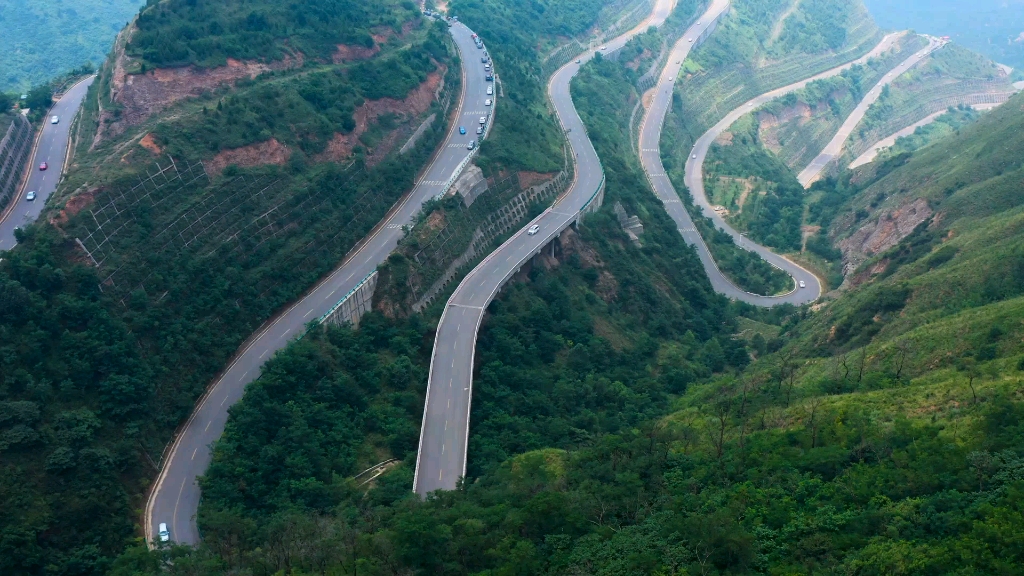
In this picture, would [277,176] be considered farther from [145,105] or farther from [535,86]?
[535,86]

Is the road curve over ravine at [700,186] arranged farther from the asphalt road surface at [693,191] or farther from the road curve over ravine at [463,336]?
the road curve over ravine at [463,336]

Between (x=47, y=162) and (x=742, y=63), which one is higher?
(x=742, y=63)

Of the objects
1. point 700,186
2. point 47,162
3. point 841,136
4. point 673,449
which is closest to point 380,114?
point 47,162

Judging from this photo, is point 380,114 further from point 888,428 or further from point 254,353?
point 888,428

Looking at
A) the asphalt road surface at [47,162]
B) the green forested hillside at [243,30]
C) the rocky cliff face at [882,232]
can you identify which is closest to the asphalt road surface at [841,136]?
the rocky cliff face at [882,232]

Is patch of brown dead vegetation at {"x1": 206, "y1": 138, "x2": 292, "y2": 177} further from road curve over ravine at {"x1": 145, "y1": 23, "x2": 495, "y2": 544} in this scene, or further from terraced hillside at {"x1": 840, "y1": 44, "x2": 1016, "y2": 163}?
terraced hillside at {"x1": 840, "y1": 44, "x2": 1016, "y2": 163}

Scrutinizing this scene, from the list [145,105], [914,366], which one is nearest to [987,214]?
[914,366]
